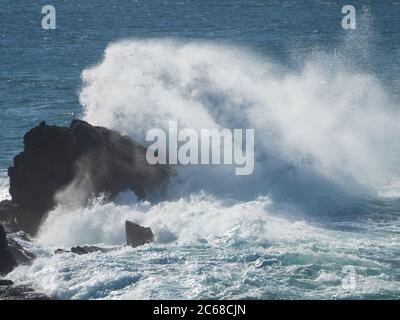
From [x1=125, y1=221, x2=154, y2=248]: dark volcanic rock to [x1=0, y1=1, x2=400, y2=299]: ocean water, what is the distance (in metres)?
0.62

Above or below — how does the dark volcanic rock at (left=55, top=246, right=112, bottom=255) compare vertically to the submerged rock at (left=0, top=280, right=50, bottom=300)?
above

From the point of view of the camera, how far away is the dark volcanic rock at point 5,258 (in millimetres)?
32688

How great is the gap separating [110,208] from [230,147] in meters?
8.65

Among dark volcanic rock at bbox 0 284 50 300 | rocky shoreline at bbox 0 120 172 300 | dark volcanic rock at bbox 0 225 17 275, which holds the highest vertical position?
rocky shoreline at bbox 0 120 172 300

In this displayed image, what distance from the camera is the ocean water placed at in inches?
1261

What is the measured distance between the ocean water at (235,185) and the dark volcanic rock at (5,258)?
0.42 m

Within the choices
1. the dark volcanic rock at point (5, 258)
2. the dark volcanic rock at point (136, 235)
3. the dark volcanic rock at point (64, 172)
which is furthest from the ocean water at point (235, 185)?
the dark volcanic rock at point (64, 172)

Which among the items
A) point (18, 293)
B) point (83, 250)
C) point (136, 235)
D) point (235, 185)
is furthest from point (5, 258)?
point (235, 185)

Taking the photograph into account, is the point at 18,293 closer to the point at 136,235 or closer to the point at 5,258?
the point at 5,258

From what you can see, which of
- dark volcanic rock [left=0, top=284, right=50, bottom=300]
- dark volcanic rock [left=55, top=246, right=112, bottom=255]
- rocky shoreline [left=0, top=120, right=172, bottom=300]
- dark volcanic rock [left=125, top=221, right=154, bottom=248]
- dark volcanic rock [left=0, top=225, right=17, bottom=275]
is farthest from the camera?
rocky shoreline [left=0, top=120, right=172, bottom=300]

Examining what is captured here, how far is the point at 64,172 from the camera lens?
131 ft

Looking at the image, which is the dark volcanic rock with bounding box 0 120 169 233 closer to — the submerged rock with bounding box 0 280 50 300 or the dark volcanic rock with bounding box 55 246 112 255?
the dark volcanic rock with bounding box 55 246 112 255

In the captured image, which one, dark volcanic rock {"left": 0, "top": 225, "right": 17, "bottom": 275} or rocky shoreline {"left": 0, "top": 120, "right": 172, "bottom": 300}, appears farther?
rocky shoreline {"left": 0, "top": 120, "right": 172, "bottom": 300}

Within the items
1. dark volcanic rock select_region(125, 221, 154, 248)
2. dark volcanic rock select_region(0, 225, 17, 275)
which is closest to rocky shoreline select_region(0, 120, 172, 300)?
dark volcanic rock select_region(125, 221, 154, 248)
